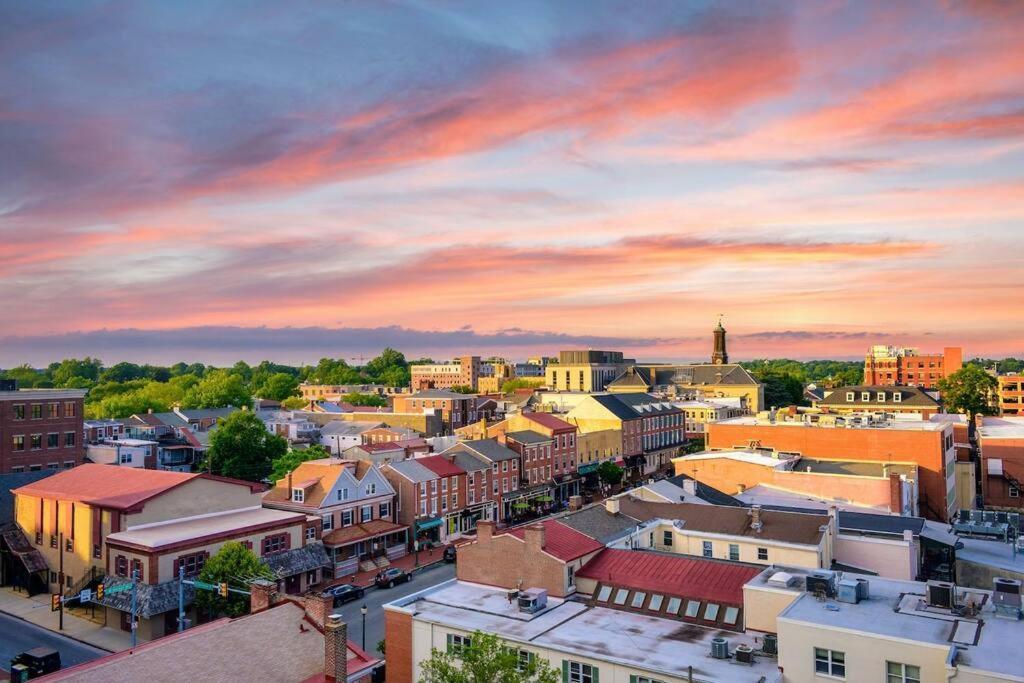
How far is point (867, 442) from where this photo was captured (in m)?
67.6

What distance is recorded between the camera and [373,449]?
75938 millimetres

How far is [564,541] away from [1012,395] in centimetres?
14445

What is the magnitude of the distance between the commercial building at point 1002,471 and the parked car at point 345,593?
6440cm

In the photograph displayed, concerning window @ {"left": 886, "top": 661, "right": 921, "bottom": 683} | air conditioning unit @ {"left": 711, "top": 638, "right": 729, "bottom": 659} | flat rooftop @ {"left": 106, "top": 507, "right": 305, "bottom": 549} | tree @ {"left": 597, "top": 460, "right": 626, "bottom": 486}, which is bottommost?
tree @ {"left": 597, "top": 460, "right": 626, "bottom": 486}

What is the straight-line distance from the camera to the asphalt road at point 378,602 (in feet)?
137

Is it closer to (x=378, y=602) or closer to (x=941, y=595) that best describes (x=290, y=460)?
(x=378, y=602)

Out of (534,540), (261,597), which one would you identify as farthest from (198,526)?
(534,540)

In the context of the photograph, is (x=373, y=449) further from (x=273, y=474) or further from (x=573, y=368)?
(x=573, y=368)

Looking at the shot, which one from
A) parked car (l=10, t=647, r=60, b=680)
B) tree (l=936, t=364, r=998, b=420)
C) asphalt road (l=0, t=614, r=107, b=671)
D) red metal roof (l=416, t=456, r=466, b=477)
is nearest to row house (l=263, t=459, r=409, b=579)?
red metal roof (l=416, t=456, r=466, b=477)

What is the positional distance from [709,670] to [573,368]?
166 m

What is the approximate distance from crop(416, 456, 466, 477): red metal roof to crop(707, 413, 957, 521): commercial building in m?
27.2

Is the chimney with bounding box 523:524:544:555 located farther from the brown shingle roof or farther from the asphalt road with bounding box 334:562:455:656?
the brown shingle roof

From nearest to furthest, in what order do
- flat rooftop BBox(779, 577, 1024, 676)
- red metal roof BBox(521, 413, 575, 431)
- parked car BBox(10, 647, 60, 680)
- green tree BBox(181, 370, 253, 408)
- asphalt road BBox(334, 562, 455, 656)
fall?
flat rooftop BBox(779, 577, 1024, 676), parked car BBox(10, 647, 60, 680), asphalt road BBox(334, 562, 455, 656), red metal roof BBox(521, 413, 575, 431), green tree BBox(181, 370, 253, 408)

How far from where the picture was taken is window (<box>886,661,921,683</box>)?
24469 millimetres
